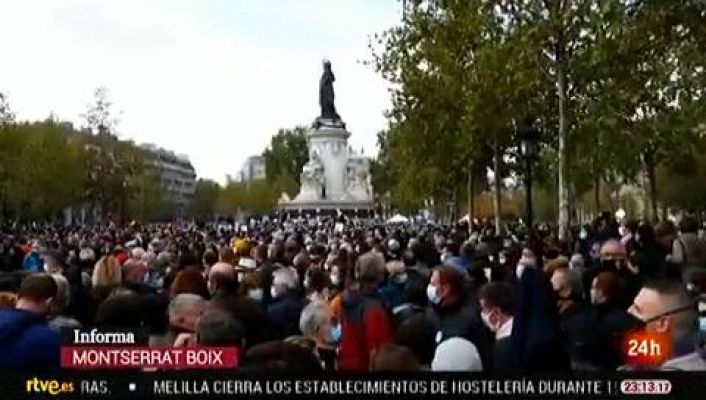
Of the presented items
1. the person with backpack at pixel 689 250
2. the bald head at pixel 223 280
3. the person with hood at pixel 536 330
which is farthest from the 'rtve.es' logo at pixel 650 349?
the person with backpack at pixel 689 250

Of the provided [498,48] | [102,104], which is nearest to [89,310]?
[498,48]

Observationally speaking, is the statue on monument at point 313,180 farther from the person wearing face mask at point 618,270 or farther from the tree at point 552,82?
the person wearing face mask at point 618,270

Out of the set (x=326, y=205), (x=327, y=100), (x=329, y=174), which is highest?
(x=327, y=100)

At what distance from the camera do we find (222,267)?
445 inches

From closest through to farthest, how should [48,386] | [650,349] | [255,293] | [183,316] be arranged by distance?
[48,386]
[650,349]
[183,316]
[255,293]

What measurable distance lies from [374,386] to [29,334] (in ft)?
9.64

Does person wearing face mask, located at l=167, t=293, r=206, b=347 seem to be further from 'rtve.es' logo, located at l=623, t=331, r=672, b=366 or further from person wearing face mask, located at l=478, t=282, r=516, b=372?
'rtve.es' logo, located at l=623, t=331, r=672, b=366

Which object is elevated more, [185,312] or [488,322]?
[185,312]

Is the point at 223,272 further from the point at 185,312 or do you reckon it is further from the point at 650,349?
the point at 650,349

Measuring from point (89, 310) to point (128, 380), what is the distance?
26.9ft

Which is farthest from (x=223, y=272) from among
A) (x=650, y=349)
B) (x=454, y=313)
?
(x=650, y=349)

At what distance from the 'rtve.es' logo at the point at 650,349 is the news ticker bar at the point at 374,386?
43.8 inches

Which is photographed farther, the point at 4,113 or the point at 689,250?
the point at 4,113

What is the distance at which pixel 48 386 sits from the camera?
5.85 meters
